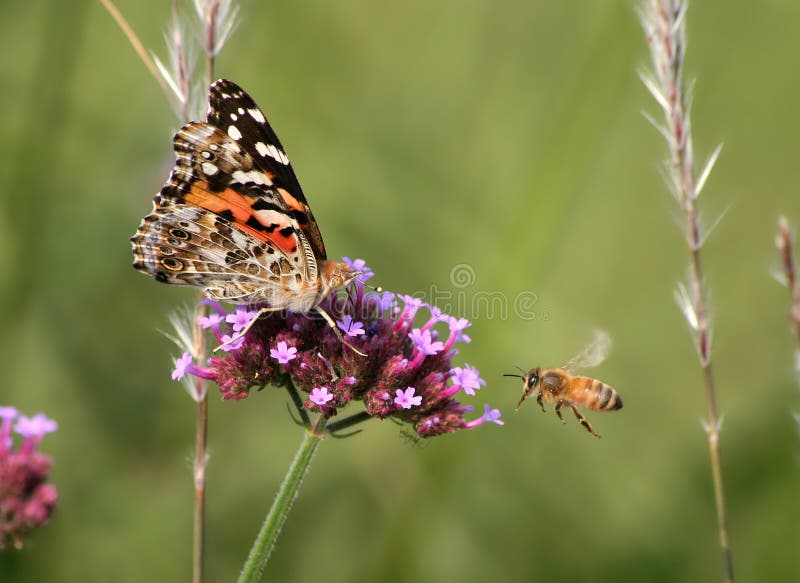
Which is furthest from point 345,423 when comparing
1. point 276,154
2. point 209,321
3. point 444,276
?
point 444,276

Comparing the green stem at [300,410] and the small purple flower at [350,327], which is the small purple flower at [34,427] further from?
the small purple flower at [350,327]

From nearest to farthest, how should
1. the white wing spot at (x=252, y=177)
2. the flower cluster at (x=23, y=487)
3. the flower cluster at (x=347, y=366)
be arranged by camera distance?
the flower cluster at (x=23, y=487), the flower cluster at (x=347, y=366), the white wing spot at (x=252, y=177)

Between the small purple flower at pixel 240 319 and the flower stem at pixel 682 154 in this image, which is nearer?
the flower stem at pixel 682 154

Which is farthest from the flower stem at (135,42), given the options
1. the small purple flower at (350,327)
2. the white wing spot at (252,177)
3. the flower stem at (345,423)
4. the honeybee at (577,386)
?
the honeybee at (577,386)

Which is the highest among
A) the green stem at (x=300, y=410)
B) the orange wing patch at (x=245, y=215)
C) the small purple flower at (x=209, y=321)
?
the orange wing patch at (x=245, y=215)

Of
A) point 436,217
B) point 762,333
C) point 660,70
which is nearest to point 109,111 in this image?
point 436,217

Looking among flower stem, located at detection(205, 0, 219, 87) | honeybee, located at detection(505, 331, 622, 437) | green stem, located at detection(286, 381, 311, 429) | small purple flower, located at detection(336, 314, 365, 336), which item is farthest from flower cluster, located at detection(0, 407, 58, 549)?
honeybee, located at detection(505, 331, 622, 437)
